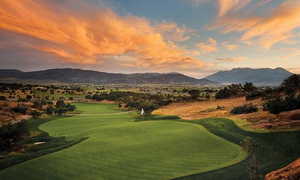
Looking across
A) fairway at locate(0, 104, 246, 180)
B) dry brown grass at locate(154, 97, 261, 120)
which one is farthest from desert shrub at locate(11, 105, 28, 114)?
fairway at locate(0, 104, 246, 180)

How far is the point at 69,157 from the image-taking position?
59.3 feet

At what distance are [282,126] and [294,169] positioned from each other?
1774 cm

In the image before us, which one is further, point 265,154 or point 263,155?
point 265,154

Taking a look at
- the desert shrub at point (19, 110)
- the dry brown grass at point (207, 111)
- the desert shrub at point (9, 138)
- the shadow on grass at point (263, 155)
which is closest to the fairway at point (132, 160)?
the shadow on grass at point (263, 155)

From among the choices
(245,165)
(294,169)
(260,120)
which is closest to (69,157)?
(245,165)

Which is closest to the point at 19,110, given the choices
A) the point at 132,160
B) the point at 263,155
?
the point at 132,160

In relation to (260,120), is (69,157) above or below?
below

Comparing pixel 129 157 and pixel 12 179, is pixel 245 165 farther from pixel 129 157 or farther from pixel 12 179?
pixel 12 179

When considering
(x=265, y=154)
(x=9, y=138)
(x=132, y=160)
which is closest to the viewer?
(x=132, y=160)

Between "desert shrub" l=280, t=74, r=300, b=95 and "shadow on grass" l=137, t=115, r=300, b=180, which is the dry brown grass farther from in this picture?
"shadow on grass" l=137, t=115, r=300, b=180

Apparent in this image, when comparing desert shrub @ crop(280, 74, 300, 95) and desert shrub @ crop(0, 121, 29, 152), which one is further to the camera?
desert shrub @ crop(280, 74, 300, 95)

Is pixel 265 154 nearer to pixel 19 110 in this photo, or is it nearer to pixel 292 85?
pixel 292 85

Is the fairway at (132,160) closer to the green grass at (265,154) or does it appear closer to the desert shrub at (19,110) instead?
the green grass at (265,154)

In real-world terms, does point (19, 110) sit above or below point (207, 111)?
below
